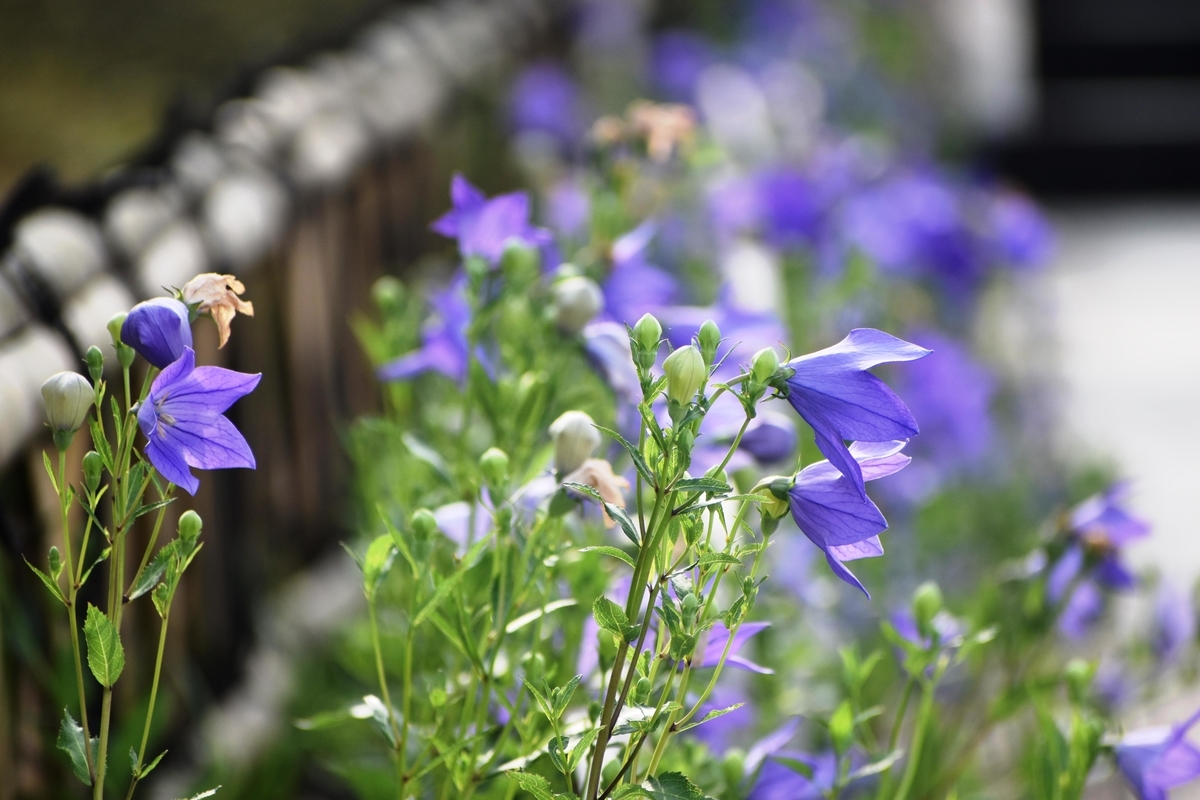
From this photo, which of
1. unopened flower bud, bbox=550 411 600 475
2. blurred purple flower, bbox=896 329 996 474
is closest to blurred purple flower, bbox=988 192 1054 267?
blurred purple flower, bbox=896 329 996 474

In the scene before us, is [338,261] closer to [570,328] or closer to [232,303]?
[570,328]

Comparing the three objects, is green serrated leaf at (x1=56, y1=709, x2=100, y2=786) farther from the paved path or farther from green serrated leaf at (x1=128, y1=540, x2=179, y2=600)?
the paved path

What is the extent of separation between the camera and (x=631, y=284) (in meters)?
1.07

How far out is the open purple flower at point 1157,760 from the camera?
0.78 meters

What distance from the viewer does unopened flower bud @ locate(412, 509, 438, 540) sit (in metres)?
0.63

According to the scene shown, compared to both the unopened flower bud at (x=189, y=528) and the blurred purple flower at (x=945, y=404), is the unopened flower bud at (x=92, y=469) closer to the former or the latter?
the unopened flower bud at (x=189, y=528)

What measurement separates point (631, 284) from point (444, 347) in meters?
0.20

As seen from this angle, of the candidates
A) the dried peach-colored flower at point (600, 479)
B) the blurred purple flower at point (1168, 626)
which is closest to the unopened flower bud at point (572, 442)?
the dried peach-colored flower at point (600, 479)

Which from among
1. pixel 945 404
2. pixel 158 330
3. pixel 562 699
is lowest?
pixel 945 404

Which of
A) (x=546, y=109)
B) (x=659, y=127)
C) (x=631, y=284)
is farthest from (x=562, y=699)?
(x=546, y=109)

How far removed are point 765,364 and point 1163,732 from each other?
46 centimetres

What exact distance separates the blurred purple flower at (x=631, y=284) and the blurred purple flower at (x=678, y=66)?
7.88ft

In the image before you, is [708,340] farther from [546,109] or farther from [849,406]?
[546,109]

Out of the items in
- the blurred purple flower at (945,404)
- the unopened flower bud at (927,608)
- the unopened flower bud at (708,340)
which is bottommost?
the blurred purple flower at (945,404)
